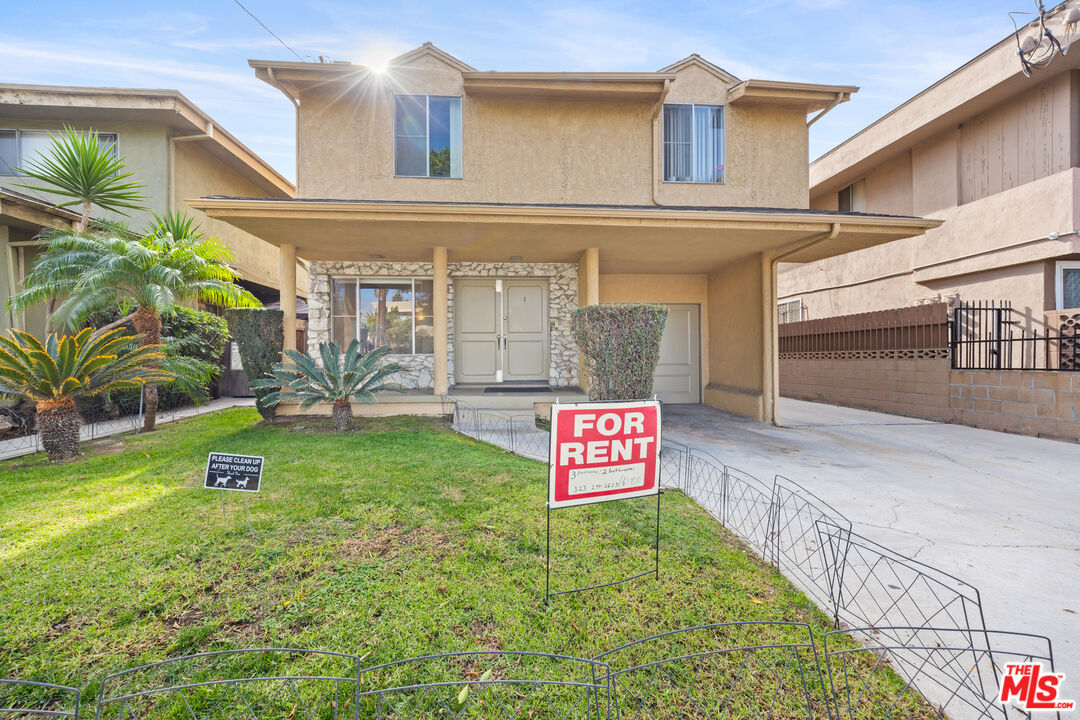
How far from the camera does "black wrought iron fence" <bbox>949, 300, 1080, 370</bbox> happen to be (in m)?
7.49

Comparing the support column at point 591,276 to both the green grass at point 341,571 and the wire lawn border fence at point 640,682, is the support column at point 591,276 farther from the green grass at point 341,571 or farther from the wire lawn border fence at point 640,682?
the wire lawn border fence at point 640,682

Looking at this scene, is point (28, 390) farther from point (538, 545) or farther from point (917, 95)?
point (917, 95)

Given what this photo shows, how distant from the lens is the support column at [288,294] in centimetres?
780

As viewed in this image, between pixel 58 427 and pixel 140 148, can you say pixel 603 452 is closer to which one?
pixel 58 427

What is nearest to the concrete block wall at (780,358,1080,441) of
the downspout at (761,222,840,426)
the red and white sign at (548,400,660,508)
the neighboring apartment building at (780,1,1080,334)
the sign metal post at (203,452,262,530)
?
the neighboring apartment building at (780,1,1080,334)

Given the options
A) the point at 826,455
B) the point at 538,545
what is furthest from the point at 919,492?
the point at 538,545

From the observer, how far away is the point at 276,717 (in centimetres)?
171

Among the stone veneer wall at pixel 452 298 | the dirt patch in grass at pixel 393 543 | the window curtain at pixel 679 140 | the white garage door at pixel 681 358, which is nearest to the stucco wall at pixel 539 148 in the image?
the window curtain at pixel 679 140

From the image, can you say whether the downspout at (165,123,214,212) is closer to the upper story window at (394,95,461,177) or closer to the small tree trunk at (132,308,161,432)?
the small tree trunk at (132,308,161,432)

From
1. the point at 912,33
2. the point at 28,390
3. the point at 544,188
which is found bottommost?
the point at 28,390

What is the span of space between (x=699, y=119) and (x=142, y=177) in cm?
1234

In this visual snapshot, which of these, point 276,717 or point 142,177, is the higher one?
point 142,177

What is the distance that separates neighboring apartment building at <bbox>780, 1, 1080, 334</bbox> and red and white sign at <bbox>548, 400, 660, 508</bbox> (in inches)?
417

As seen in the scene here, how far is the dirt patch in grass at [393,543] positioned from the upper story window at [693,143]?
28.5 feet
